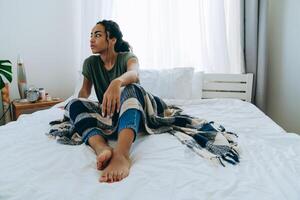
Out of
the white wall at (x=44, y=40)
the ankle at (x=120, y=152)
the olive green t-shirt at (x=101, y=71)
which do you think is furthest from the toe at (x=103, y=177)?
the white wall at (x=44, y=40)

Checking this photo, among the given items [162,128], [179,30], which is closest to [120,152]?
[162,128]

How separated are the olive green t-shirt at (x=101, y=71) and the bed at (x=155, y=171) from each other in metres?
0.41

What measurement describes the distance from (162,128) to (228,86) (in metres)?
1.23

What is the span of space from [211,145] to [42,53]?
2025mm

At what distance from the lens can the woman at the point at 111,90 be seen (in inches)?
38.5

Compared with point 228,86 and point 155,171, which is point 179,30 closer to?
point 228,86

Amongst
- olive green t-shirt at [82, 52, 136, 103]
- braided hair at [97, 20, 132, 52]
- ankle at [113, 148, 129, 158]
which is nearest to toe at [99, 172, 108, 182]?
ankle at [113, 148, 129, 158]

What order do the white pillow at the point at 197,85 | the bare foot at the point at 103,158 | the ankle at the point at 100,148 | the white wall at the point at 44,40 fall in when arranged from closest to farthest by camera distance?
the bare foot at the point at 103,158
the ankle at the point at 100,148
the white pillow at the point at 197,85
the white wall at the point at 44,40

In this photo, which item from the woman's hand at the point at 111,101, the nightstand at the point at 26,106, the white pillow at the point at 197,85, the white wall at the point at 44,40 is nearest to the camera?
the woman's hand at the point at 111,101

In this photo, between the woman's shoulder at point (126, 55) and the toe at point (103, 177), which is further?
the woman's shoulder at point (126, 55)

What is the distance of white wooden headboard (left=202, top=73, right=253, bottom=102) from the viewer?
2.36m

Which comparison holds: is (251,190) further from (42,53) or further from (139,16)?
(42,53)

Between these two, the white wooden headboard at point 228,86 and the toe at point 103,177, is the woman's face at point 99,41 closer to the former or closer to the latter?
the toe at point 103,177

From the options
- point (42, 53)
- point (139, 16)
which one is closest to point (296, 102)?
point (139, 16)
